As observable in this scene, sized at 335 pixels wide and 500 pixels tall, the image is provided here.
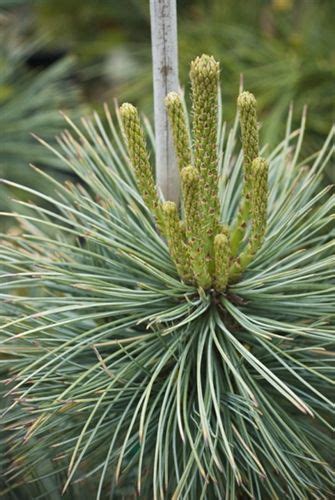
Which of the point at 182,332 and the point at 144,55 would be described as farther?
the point at 144,55

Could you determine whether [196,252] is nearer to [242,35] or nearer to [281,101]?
[281,101]

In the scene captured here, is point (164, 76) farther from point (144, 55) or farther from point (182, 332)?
point (144, 55)

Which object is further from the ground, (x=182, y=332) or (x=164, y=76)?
(x=164, y=76)

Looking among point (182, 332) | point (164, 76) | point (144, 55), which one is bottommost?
point (182, 332)

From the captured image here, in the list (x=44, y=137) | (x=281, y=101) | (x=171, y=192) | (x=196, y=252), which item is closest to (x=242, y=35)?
(x=281, y=101)

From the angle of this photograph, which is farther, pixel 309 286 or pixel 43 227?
pixel 43 227

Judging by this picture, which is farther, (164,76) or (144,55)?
(144,55)

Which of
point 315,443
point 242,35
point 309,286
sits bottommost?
point 315,443

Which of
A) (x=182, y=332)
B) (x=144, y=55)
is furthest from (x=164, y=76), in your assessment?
(x=144, y=55)

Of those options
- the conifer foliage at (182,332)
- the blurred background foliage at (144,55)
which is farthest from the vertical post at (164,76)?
the blurred background foliage at (144,55)
